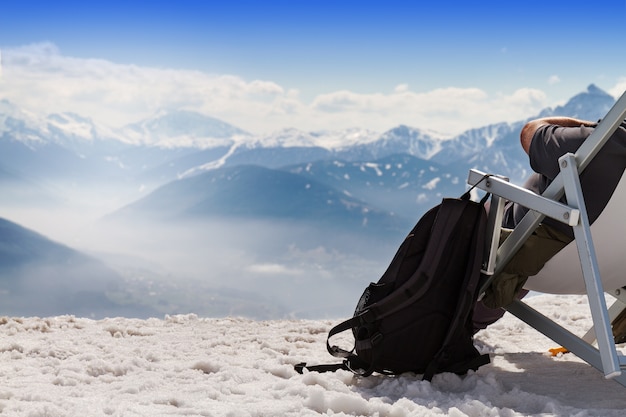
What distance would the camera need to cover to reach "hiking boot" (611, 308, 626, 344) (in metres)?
3.23

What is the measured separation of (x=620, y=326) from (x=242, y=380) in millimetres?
1792

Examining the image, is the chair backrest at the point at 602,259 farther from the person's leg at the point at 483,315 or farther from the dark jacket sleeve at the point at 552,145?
the person's leg at the point at 483,315

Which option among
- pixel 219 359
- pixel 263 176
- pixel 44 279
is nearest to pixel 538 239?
pixel 219 359

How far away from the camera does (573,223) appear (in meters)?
2.41

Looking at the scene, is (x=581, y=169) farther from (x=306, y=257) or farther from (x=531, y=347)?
(x=306, y=257)

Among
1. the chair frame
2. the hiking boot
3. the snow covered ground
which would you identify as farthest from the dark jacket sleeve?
the hiking boot

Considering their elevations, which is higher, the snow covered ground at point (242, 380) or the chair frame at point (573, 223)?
the chair frame at point (573, 223)

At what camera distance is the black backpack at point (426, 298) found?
2.69 metres

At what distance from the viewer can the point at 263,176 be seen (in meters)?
176

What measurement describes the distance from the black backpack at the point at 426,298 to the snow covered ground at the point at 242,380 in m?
0.10

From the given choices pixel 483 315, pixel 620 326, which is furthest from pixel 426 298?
pixel 620 326

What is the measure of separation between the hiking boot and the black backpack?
3.02 feet

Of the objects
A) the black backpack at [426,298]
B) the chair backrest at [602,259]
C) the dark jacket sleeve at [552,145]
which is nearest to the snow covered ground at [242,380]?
the black backpack at [426,298]

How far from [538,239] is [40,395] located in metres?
1.91
